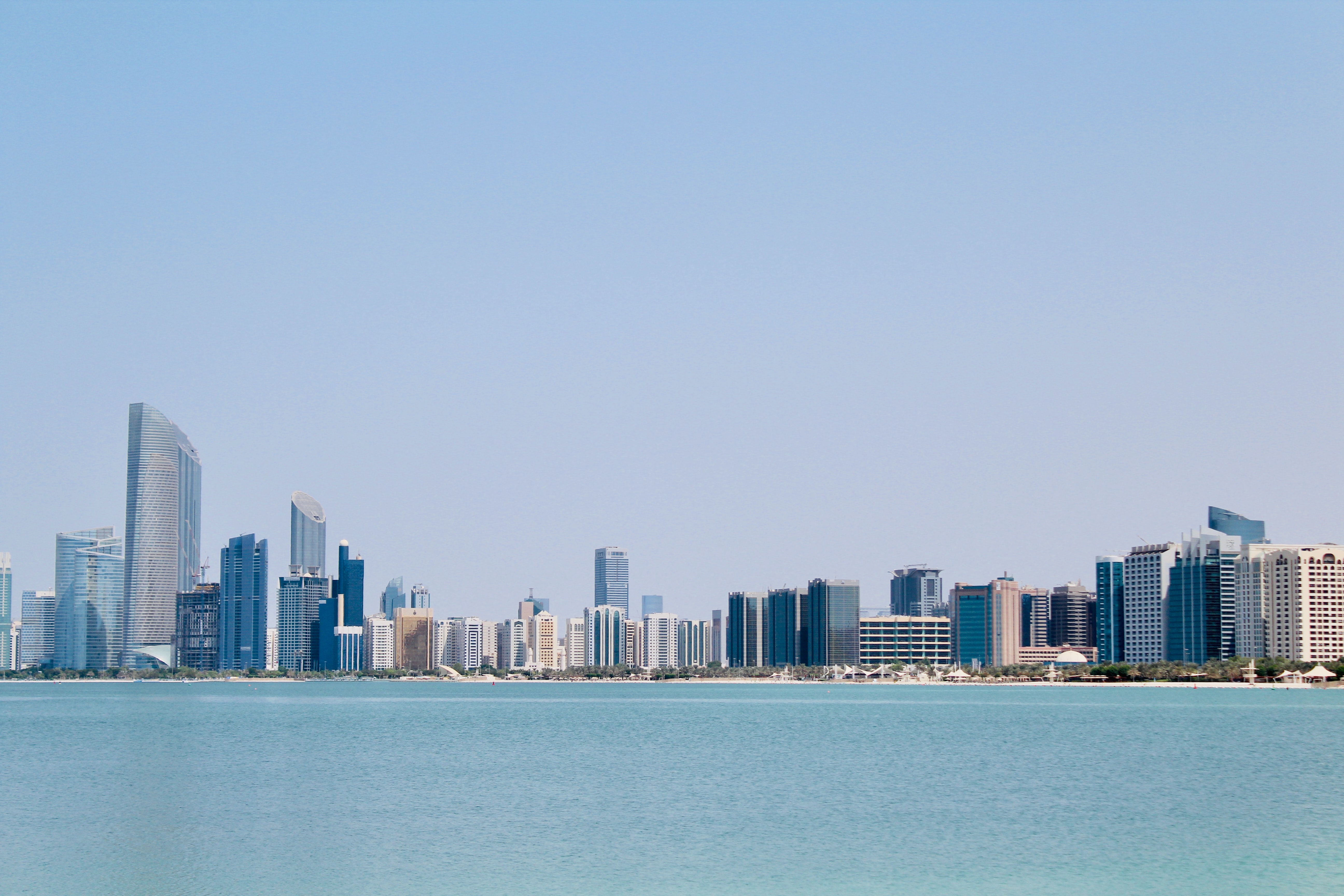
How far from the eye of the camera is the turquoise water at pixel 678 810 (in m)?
34.2

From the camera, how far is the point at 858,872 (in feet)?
114

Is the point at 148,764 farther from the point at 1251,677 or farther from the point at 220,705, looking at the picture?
the point at 1251,677

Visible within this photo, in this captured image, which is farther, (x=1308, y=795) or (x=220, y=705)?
(x=220, y=705)

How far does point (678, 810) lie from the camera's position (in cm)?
4609

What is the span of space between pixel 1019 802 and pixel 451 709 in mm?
92571

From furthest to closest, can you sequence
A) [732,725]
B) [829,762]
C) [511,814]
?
1. [732,725]
2. [829,762]
3. [511,814]

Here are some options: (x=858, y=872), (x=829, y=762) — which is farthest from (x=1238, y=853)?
(x=829, y=762)

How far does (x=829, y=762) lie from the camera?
211 feet

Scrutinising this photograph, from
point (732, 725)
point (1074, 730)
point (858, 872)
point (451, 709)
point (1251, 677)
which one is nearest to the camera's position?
point (858, 872)

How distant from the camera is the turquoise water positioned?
112ft

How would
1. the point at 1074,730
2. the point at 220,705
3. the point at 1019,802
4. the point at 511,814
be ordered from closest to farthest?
the point at 511,814 → the point at 1019,802 → the point at 1074,730 → the point at 220,705

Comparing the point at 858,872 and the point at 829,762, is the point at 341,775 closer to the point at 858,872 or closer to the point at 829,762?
the point at 829,762

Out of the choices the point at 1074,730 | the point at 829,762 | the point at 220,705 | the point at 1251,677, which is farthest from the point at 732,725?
the point at 1251,677

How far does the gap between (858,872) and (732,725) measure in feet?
209
